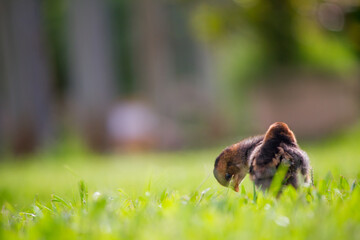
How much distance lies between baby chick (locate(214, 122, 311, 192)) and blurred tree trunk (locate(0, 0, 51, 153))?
890 cm

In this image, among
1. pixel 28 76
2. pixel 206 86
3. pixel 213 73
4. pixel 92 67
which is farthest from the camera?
pixel 206 86

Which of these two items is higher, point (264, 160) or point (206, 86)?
point (264, 160)

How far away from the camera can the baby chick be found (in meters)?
1.88

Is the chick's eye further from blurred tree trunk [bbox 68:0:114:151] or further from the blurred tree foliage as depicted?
blurred tree trunk [bbox 68:0:114:151]

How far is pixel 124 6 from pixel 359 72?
1444 centimetres

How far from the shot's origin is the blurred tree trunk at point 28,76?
10305mm

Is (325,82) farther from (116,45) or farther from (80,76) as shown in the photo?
(116,45)

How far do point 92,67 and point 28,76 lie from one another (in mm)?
1532

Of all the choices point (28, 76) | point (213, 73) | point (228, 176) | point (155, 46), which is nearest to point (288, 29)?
point (213, 73)

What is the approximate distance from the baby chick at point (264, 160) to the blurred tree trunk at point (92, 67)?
359 inches

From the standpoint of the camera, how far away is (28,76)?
10.5m

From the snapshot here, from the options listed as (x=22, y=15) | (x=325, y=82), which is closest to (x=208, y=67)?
(x=325, y=82)

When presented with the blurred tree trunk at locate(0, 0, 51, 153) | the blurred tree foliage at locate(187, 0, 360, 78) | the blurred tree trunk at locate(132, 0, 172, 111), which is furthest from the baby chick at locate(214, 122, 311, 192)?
the blurred tree trunk at locate(132, 0, 172, 111)

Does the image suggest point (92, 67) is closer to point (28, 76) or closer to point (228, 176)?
point (28, 76)
